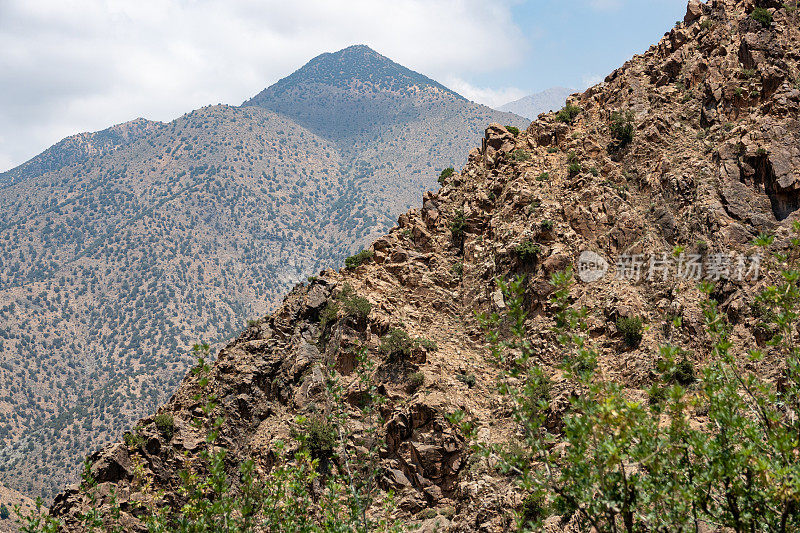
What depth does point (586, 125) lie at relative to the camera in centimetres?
4069

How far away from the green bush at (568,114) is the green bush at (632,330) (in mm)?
19073

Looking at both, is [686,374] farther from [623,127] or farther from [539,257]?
[623,127]

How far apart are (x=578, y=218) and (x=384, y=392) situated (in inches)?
674

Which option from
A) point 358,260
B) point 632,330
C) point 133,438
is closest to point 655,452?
point 632,330

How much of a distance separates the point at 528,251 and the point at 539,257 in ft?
2.69

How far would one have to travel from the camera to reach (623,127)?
123 feet

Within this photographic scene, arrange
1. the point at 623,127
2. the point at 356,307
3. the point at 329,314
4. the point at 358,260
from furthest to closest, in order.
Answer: the point at 358,260
the point at 623,127
the point at 329,314
the point at 356,307

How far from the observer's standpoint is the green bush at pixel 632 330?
28.9m

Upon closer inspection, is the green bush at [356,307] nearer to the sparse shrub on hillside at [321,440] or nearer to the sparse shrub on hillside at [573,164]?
the sparse shrub on hillside at [321,440]

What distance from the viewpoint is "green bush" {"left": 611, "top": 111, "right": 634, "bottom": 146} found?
37281mm

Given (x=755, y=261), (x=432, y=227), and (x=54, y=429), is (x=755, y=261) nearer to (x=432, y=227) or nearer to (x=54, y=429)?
(x=432, y=227)

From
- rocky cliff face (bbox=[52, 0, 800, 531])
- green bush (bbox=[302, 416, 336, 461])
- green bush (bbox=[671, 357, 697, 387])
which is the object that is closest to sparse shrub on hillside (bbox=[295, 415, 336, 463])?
green bush (bbox=[302, 416, 336, 461])

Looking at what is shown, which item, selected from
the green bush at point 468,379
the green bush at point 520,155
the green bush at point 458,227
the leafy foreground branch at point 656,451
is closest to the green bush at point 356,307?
the green bush at point 468,379

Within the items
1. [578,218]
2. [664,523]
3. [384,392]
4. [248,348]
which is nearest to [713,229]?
[578,218]
